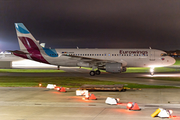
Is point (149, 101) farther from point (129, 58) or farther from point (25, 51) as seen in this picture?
point (25, 51)

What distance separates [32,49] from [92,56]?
9.32 meters

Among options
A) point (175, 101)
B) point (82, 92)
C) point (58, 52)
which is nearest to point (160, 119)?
point (175, 101)

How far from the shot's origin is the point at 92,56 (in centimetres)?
3378

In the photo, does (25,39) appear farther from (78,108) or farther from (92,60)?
(78,108)

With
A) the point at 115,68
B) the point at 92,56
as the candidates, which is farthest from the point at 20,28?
the point at 115,68

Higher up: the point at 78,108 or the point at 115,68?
the point at 115,68

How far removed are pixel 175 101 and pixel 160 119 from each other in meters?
4.39

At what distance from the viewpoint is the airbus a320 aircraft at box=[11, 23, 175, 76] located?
33.1m

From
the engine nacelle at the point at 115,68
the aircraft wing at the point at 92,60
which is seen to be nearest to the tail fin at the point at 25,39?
the aircraft wing at the point at 92,60

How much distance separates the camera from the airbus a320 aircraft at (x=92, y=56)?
108 feet

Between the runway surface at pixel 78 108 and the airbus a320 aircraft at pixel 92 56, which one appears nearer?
the runway surface at pixel 78 108

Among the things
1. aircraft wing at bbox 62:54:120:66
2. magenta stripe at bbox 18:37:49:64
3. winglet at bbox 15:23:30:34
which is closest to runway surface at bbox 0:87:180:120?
aircraft wing at bbox 62:54:120:66

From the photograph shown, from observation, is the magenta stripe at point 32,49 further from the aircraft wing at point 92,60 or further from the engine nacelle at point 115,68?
the engine nacelle at point 115,68

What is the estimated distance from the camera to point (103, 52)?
1335 inches
